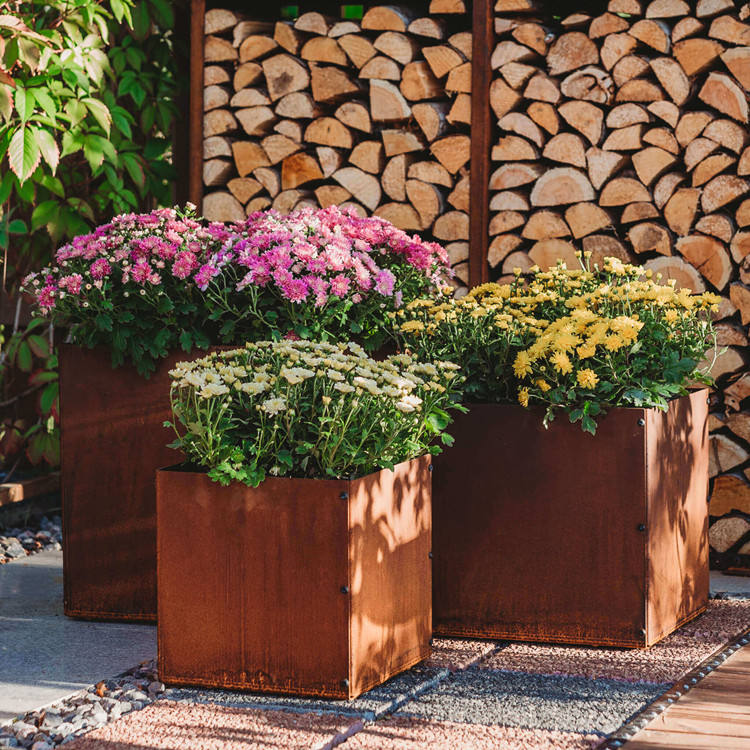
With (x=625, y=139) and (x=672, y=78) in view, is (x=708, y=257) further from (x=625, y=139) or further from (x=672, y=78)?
(x=672, y=78)

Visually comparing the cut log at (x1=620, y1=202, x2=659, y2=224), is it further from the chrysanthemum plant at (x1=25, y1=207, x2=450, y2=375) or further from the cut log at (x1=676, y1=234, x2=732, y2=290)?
the chrysanthemum plant at (x1=25, y1=207, x2=450, y2=375)

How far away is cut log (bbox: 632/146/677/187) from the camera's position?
13.0 feet

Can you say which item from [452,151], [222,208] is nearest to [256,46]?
[222,208]

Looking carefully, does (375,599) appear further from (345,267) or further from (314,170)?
(314,170)

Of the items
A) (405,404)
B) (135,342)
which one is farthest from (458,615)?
(135,342)

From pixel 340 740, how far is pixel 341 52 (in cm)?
270

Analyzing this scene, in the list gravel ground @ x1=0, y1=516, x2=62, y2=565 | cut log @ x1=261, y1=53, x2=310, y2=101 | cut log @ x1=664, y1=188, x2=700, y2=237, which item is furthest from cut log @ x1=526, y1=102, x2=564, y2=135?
gravel ground @ x1=0, y1=516, x2=62, y2=565

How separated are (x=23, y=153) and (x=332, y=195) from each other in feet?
3.55

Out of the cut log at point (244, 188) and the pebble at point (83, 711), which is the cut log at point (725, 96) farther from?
the pebble at point (83, 711)

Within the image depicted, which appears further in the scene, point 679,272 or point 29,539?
point 29,539

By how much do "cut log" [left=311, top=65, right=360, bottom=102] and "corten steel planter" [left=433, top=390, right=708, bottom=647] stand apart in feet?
5.51

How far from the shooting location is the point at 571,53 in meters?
4.07

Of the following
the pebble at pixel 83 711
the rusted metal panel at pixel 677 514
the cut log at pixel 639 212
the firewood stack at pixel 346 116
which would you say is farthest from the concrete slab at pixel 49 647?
the cut log at pixel 639 212

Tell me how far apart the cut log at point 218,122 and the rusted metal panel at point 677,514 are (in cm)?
204
